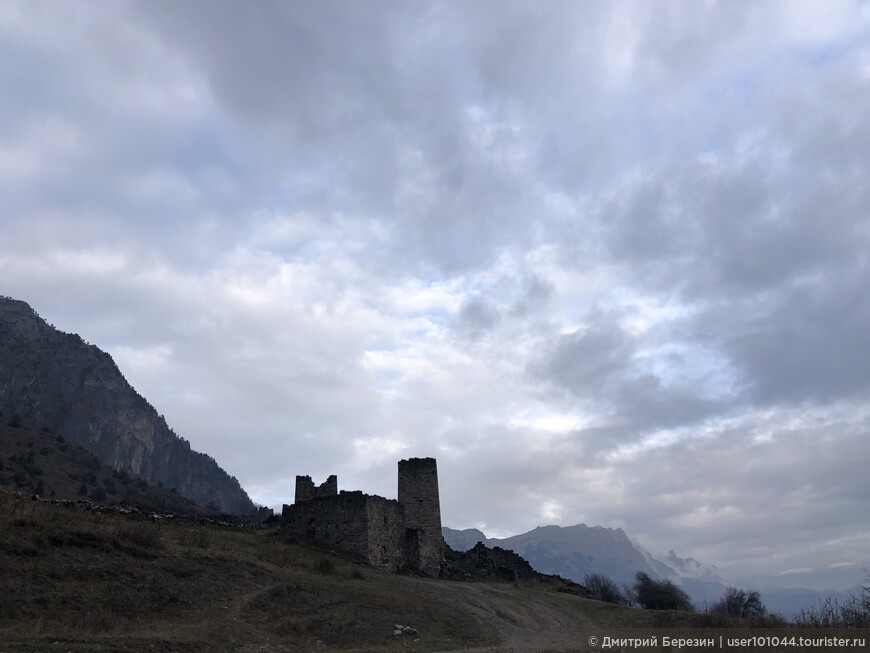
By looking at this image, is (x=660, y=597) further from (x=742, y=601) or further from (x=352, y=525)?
(x=352, y=525)

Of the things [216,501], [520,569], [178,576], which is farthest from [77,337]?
[178,576]

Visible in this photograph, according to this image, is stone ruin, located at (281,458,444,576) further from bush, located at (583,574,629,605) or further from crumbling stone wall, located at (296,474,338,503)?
bush, located at (583,574,629,605)

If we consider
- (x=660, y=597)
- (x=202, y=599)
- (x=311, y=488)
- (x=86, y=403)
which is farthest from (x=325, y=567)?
(x=86, y=403)

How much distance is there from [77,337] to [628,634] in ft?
587

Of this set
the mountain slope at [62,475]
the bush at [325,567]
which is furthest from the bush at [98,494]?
the bush at [325,567]

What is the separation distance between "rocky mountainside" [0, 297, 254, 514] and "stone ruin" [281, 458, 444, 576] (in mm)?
110504

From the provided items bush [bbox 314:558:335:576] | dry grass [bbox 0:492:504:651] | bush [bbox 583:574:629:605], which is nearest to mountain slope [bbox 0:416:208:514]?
bush [bbox 583:574:629:605]

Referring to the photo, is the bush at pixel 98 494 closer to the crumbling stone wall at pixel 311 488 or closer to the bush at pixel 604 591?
the crumbling stone wall at pixel 311 488

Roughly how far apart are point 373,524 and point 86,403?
149808 mm

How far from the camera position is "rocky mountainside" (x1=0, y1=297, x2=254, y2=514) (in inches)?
5930

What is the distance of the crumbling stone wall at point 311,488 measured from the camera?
4199 centimetres

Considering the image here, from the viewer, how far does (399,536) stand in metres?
38.8

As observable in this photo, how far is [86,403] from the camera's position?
161250mm

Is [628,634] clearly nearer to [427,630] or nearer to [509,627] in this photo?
[509,627]
